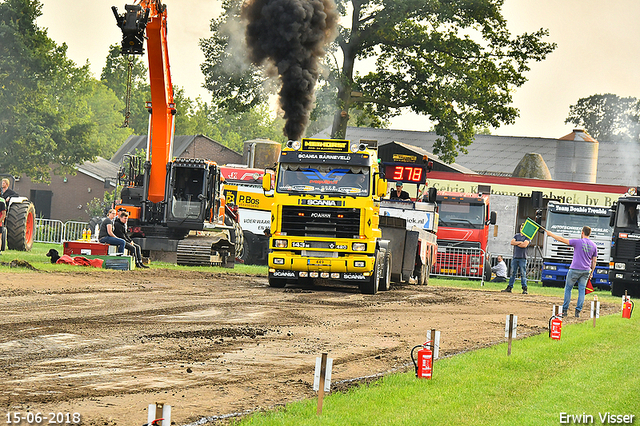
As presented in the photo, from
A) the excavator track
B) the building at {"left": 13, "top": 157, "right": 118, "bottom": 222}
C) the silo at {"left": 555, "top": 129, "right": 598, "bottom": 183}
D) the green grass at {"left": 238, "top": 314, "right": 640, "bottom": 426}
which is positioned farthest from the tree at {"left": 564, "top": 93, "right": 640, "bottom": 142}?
the green grass at {"left": 238, "top": 314, "right": 640, "bottom": 426}

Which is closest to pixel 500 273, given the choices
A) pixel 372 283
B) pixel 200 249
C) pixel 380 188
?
pixel 200 249

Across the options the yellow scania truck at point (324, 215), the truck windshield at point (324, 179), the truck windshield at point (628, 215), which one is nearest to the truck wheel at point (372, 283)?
the yellow scania truck at point (324, 215)

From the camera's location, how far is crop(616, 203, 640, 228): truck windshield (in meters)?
32.2

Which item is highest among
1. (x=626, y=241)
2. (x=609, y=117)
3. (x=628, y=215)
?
(x=609, y=117)

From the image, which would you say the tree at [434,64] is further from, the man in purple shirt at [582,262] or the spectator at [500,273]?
the man in purple shirt at [582,262]

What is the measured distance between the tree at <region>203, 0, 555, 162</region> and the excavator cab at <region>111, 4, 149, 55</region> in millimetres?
20480

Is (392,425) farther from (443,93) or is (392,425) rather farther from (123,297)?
(443,93)

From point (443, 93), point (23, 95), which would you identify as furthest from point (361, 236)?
point (23, 95)

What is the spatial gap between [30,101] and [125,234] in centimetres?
3232

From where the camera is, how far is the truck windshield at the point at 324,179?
70.8 feet

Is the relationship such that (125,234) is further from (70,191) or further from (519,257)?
(70,191)

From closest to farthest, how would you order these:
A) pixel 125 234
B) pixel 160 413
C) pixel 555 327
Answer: pixel 160 413 < pixel 555 327 < pixel 125 234

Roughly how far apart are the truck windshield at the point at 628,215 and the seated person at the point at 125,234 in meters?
17.4

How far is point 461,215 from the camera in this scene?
38156mm
